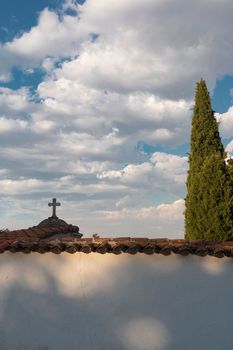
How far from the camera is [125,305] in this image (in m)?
8.98

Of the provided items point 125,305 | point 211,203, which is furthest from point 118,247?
point 211,203

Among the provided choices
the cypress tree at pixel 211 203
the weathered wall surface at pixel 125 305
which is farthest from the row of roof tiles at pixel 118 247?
the cypress tree at pixel 211 203

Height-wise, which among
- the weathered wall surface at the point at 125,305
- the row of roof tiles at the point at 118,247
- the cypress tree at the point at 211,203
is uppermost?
the cypress tree at the point at 211,203

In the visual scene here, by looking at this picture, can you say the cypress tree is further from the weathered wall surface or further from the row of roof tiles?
the weathered wall surface

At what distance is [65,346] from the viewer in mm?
9016

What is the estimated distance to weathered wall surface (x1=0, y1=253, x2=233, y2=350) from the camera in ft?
29.2

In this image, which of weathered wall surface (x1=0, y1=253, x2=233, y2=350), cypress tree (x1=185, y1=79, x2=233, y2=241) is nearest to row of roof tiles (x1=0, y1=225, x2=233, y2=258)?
weathered wall surface (x1=0, y1=253, x2=233, y2=350)

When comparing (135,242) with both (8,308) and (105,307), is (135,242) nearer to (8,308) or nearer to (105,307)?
(105,307)

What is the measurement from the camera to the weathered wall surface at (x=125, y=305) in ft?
29.2

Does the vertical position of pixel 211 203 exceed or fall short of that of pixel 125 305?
it exceeds it

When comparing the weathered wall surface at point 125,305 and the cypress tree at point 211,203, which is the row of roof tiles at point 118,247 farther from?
the cypress tree at point 211,203

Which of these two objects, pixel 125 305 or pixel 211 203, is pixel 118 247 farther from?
pixel 211 203

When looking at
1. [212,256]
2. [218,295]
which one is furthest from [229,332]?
[212,256]

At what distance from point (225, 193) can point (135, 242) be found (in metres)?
7.88
